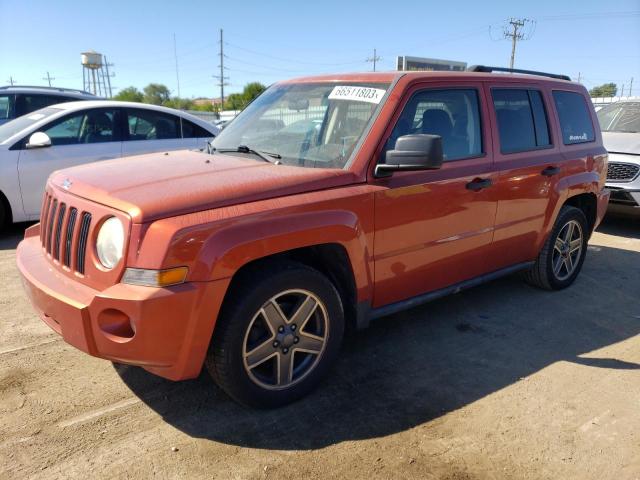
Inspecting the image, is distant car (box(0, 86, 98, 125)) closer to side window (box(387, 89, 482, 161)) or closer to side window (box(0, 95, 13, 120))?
side window (box(0, 95, 13, 120))

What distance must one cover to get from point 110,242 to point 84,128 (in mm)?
4669

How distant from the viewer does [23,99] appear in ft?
26.3

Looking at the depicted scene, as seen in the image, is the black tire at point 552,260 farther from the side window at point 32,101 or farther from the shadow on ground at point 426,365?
the side window at point 32,101

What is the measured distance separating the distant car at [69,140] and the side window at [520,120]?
3.16 metres

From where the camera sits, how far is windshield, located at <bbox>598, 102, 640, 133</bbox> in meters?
8.21

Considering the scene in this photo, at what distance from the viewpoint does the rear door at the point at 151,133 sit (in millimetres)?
6797

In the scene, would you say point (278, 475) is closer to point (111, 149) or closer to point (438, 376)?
point (438, 376)

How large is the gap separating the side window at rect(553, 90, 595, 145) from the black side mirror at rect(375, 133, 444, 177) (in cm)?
220

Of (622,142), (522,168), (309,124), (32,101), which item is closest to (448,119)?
(522,168)

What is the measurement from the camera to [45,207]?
3133 mm

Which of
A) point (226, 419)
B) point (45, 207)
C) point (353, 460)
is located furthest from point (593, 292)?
point (45, 207)

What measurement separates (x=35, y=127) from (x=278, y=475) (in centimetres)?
552

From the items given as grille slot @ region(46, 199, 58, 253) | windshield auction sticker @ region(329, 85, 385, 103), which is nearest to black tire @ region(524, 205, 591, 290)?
windshield auction sticker @ region(329, 85, 385, 103)

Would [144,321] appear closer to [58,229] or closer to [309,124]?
[58,229]
